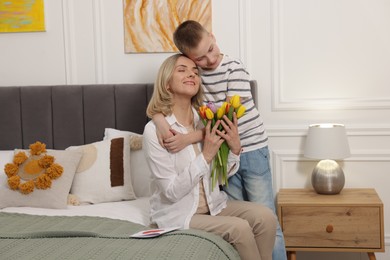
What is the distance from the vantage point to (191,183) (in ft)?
8.54

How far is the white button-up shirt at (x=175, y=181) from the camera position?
261 cm

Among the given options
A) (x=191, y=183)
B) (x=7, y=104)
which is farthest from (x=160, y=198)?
(x=7, y=104)

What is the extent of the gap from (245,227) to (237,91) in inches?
27.2

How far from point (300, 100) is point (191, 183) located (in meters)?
1.27

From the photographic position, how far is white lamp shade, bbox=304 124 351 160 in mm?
3348

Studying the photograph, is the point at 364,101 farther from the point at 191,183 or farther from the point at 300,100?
the point at 191,183

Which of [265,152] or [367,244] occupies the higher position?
[265,152]

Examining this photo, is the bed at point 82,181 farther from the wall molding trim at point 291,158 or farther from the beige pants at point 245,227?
the wall molding trim at point 291,158

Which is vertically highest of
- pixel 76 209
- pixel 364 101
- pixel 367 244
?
pixel 364 101

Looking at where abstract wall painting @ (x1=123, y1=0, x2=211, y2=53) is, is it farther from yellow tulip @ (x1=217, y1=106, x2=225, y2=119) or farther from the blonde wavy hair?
yellow tulip @ (x1=217, y1=106, x2=225, y2=119)

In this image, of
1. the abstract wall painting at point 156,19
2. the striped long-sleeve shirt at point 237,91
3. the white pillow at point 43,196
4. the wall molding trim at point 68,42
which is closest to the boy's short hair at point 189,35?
the striped long-sleeve shirt at point 237,91

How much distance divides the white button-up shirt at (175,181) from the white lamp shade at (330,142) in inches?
34.6

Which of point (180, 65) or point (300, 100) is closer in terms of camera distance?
point (180, 65)

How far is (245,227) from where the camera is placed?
8.41 feet
